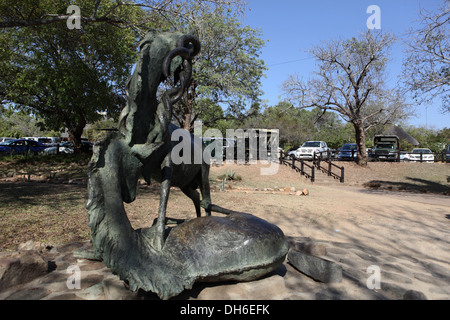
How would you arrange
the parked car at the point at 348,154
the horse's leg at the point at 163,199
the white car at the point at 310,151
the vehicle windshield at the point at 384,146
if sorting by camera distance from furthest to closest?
the vehicle windshield at the point at 384,146, the white car at the point at 310,151, the parked car at the point at 348,154, the horse's leg at the point at 163,199

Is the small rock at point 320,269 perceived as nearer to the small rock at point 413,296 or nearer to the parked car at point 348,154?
the small rock at point 413,296

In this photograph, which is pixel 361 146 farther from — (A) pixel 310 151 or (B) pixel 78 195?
(B) pixel 78 195

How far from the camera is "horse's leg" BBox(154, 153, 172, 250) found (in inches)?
103

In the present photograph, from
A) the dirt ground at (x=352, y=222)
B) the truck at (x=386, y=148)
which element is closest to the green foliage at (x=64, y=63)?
the dirt ground at (x=352, y=222)

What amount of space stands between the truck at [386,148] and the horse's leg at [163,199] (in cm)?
2110

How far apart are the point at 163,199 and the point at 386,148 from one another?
23.4 m

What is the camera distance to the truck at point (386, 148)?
2123cm

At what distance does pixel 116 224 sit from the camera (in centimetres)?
230

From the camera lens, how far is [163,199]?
2.72 m

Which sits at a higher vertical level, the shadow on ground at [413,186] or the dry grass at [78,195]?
the dry grass at [78,195]

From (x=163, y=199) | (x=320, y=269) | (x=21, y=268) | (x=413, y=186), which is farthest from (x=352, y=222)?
(x=413, y=186)

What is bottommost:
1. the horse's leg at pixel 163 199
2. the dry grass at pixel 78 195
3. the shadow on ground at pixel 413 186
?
the shadow on ground at pixel 413 186

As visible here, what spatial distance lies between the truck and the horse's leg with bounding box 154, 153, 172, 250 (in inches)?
831

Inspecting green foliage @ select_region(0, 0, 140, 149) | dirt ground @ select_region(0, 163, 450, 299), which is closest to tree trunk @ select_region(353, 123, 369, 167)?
dirt ground @ select_region(0, 163, 450, 299)
